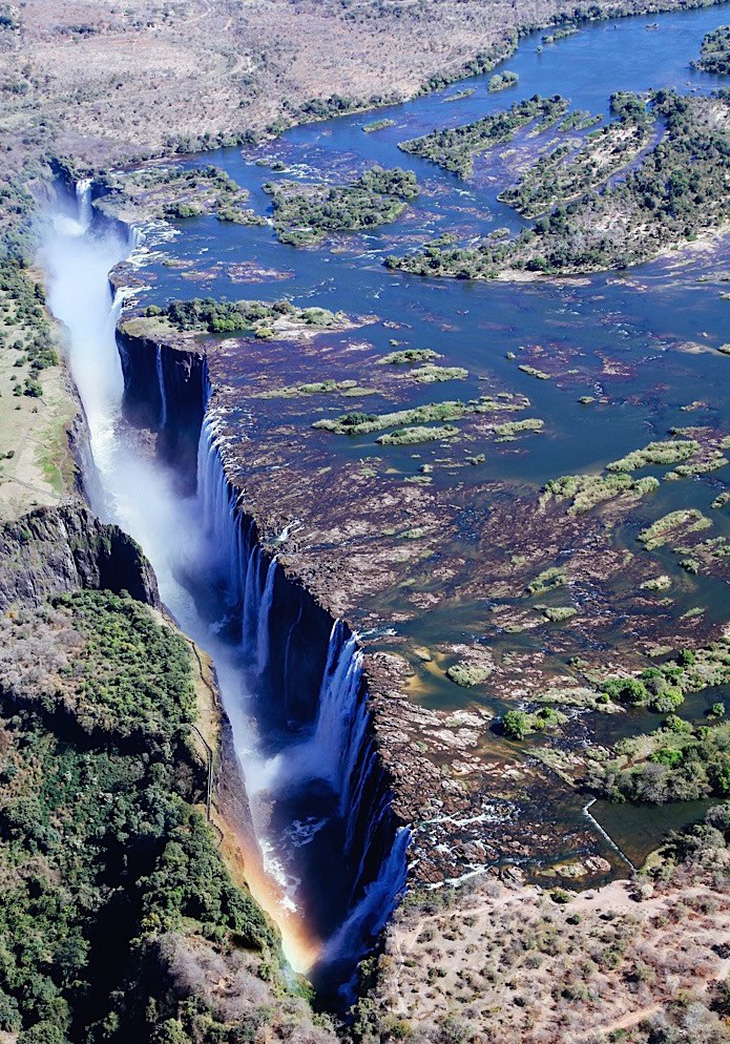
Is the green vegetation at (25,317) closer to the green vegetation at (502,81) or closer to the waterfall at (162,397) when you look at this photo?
the waterfall at (162,397)

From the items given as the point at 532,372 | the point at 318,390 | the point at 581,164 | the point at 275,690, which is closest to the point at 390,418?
the point at 318,390

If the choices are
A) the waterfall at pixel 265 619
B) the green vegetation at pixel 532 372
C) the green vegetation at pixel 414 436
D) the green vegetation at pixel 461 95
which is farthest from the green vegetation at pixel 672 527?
the green vegetation at pixel 461 95

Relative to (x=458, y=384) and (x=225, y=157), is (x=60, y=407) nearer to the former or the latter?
(x=458, y=384)

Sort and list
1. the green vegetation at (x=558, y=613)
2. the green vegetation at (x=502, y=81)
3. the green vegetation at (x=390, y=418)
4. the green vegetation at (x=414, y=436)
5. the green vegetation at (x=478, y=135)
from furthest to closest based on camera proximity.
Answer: the green vegetation at (x=502, y=81) → the green vegetation at (x=478, y=135) → the green vegetation at (x=390, y=418) → the green vegetation at (x=414, y=436) → the green vegetation at (x=558, y=613)

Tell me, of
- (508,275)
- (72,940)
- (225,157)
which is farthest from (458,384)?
(225,157)

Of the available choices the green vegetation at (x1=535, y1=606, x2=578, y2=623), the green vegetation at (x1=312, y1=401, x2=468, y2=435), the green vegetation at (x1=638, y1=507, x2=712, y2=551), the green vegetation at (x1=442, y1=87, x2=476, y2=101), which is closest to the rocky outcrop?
the green vegetation at (x1=312, y1=401, x2=468, y2=435)
